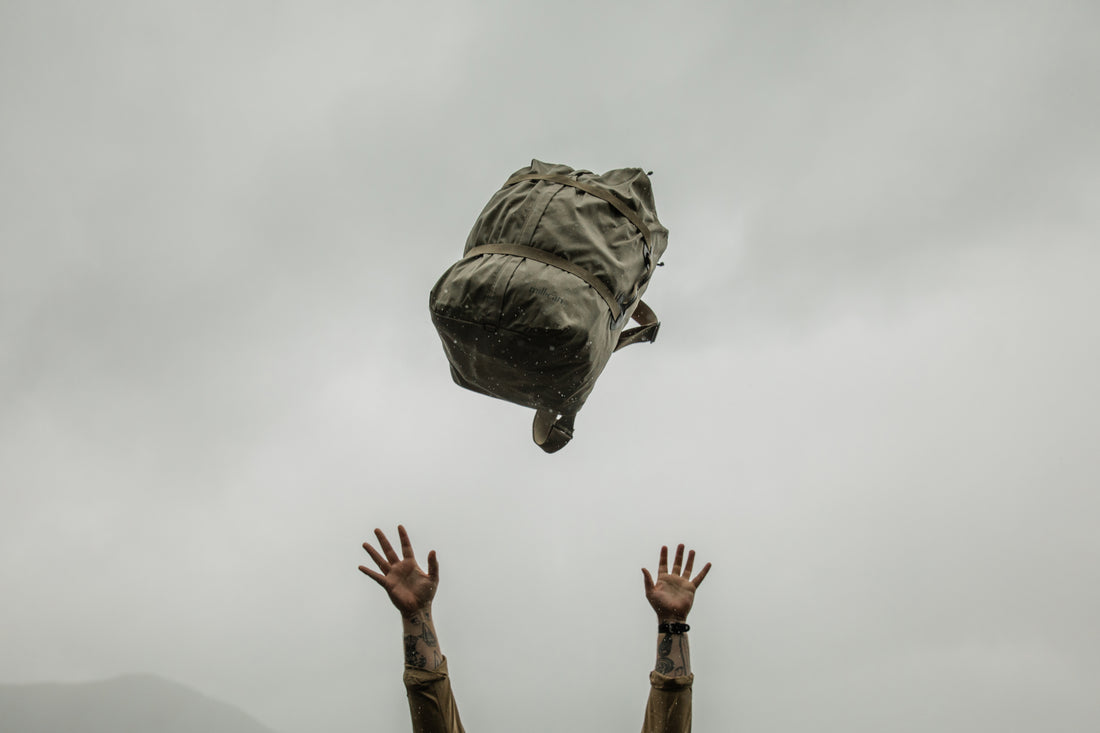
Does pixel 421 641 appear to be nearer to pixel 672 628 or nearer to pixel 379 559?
pixel 379 559

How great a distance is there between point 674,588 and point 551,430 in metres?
1.11

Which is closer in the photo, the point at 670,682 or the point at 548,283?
the point at 548,283

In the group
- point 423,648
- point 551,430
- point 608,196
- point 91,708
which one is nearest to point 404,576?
point 423,648

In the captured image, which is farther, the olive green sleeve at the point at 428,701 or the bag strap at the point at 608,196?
the bag strap at the point at 608,196

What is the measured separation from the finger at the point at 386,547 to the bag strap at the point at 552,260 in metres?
1.55

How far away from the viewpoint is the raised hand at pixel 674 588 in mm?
4055

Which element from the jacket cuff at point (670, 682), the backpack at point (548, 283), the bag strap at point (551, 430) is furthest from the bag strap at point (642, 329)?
the jacket cuff at point (670, 682)

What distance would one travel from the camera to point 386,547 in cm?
398

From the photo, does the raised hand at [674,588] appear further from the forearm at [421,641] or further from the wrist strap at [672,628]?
the forearm at [421,641]

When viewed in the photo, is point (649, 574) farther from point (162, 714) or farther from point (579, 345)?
point (162, 714)

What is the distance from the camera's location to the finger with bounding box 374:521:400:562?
397 cm

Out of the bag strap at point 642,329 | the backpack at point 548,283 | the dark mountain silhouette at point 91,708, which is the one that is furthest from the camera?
the dark mountain silhouette at point 91,708

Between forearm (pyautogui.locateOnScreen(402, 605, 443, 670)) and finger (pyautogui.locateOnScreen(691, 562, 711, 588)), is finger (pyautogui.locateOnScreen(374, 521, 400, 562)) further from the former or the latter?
finger (pyautogui.locateOnScreen(691, 562, 711, 588))

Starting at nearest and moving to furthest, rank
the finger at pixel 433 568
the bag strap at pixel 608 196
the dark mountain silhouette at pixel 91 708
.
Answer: the bag strap at pixel 608 196
the finger at pixel 433 568
the dark mountain silhouette at pixel 91 708
